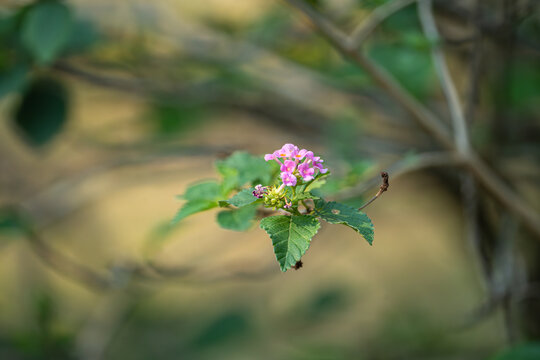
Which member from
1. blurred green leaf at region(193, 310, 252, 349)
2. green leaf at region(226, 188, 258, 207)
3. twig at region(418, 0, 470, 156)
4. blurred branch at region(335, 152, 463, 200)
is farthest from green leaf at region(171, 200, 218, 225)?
blurred green leaf at region(193, 310, 252, 349)

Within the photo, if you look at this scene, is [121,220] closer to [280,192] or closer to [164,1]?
[164,1]

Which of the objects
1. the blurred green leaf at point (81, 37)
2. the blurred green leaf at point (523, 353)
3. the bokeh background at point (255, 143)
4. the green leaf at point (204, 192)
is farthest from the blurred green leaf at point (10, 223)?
the blurred green leaf at point (523, 353)

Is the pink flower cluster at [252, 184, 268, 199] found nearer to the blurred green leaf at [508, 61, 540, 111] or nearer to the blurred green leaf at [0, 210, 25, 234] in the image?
the blurred green leaf at [0, 210, 25, 234]

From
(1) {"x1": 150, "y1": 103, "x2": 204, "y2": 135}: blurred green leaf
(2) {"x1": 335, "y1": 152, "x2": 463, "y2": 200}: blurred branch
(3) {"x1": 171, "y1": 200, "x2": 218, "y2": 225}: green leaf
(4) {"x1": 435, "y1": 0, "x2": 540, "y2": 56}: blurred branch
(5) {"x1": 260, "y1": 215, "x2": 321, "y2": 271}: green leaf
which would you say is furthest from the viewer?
(1) {"x1": 150, "y1": 103, "x2": 204, "y2": 135}: blurred green leaf

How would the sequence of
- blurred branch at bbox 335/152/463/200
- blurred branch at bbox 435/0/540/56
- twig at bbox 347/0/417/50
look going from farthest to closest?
1. blurred branch at bbox 435/0/540/56
2. twig at bbox 347/0/417/50
3. blurred branch at bbox 335/152/463/200

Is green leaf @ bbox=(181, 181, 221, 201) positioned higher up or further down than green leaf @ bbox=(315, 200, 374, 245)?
higher up
